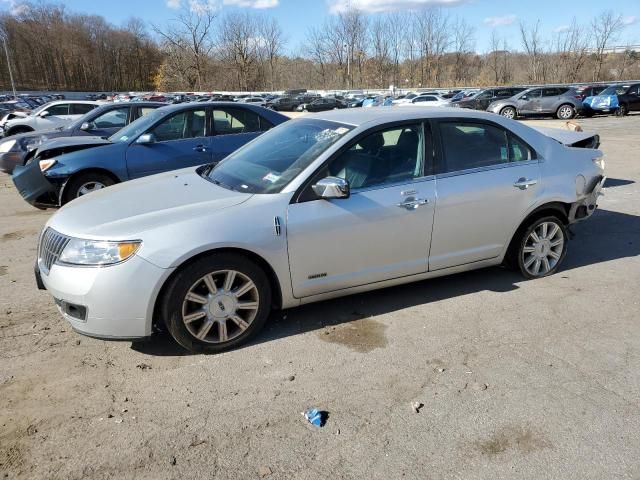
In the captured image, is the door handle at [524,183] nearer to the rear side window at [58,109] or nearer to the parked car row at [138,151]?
the parked car row at [138,151]

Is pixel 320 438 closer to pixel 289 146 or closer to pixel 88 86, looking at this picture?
pixel 289 146

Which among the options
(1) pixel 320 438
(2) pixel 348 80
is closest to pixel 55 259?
(1) pixel 320 438

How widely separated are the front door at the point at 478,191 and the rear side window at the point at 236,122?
4454 millimetres

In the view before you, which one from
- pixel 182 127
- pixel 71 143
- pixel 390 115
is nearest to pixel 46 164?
Answer: pixel 71 143

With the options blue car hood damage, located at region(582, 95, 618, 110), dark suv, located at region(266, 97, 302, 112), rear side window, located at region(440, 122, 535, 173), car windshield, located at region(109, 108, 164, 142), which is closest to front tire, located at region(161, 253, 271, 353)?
rear side window, located at region(440, 122, 535, 173)

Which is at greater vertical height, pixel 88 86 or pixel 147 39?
pixel 147 39

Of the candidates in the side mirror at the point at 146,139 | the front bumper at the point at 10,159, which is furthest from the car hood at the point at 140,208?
the front bumper at the point at 10,159

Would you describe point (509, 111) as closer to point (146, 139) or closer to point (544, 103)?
point (544, 103)

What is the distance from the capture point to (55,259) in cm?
343

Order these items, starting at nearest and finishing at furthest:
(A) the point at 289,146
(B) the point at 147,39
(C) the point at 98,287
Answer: (C) the point at 98,287 < (A) the point at 289,146 < (B) the point at 147,39

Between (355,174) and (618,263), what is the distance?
3200 mm

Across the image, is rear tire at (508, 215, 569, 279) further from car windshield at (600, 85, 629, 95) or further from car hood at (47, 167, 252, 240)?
car windshield at (600, 85, 629, 95)

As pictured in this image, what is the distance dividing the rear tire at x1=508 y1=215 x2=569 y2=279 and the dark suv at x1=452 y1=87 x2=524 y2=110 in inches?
1008

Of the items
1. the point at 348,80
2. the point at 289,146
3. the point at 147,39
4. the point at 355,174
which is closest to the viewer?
the point at 355,174
